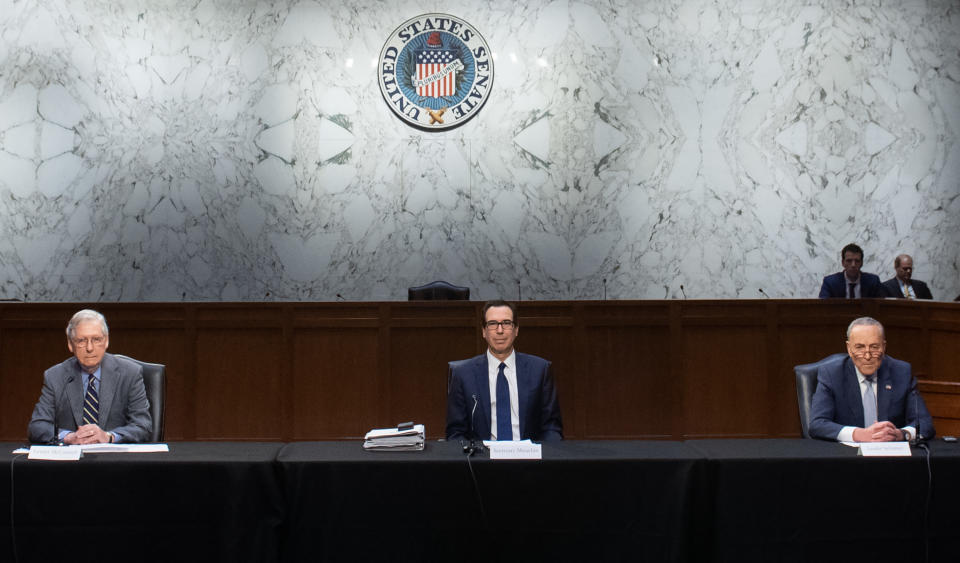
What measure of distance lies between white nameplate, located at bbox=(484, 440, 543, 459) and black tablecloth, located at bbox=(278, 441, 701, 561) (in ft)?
0.12

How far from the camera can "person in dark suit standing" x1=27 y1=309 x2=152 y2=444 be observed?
3.62 metres

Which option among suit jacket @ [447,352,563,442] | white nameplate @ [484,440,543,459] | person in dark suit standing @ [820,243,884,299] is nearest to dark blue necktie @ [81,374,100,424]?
suit jacket @ [447,352,563,442]

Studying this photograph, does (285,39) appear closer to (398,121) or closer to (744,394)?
(398,121)

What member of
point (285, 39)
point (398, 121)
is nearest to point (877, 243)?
point (398, 121)

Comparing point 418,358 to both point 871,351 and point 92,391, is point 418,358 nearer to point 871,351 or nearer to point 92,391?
point 92,391

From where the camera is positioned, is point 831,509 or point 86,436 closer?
point 831,509

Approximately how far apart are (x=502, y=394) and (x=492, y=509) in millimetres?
1085

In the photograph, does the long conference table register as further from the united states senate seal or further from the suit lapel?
the united states senate seal

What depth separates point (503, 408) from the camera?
3875 millimetres

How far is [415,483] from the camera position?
2.83m

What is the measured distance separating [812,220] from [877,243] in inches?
24.8

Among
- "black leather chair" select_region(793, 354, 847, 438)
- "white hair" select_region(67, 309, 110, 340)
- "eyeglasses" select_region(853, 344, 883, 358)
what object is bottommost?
"black leather chair" select_region(793, 354, 847, 438)

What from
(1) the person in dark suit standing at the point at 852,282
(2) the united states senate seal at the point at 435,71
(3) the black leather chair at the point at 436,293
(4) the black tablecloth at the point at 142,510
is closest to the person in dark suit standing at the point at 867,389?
(4) the black tablecloth at the point at 142,510

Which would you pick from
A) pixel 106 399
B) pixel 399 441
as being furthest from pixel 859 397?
pixel 106 399
